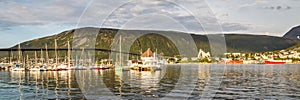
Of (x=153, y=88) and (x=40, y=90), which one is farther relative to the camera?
(x=153, y=88)

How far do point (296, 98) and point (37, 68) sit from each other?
314 feet

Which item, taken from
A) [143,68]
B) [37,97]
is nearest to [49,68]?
[143,68]

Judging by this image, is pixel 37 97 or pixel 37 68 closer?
pixel 37 97

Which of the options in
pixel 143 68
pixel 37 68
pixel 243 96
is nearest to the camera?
pixel 243 96

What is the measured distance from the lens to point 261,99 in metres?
29.3

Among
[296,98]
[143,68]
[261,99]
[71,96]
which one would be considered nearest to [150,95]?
[71,96]

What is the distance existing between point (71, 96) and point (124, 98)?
5373 millimetres

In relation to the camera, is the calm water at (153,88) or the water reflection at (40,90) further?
the water reflection at (40,90)

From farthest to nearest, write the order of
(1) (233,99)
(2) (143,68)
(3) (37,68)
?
(3) (37,68) → (2) (143,68) → (1) (233,99)

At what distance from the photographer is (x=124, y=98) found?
30234mm

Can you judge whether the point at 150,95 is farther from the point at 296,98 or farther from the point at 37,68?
the point at 37,68

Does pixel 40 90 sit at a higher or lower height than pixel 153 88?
higher

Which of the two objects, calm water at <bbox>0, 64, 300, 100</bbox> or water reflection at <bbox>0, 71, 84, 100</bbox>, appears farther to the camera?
water reflection at <bbox>0, 71, 84, 100</bbox>

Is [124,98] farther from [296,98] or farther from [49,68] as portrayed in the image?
[49,68]
